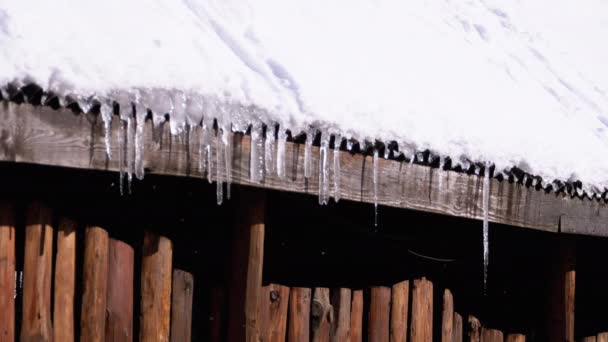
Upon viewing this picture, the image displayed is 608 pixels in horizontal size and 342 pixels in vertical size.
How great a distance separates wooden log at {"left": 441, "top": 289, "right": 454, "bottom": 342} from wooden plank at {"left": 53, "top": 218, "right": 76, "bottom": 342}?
2277 millimetres

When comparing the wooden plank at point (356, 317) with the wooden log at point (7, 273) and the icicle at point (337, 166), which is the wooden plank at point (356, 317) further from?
the wooden log at point (7, 273)

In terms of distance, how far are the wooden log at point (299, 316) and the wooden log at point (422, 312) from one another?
0.72 meters

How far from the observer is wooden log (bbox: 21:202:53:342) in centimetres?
430

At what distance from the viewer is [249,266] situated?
16.1 feet

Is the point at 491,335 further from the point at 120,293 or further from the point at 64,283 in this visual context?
the point at 64,283

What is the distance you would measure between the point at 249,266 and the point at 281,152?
21.1 inches

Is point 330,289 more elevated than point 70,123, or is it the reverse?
point 70,123

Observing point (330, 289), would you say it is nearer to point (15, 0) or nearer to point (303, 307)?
point (303, 307)

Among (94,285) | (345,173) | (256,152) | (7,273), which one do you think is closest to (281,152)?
(256,152)

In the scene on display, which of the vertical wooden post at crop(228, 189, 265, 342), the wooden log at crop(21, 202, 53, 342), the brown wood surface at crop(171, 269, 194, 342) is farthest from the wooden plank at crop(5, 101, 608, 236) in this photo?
the brown wood surface at crop(171, 269, 194, 342)

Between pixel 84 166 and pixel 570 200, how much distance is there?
2.95 meters

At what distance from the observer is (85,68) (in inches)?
163

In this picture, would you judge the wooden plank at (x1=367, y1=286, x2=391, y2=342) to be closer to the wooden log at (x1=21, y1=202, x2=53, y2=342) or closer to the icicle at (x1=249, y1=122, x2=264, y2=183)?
the icicle at (x1=249, y1=122, x2=264, y2=183)

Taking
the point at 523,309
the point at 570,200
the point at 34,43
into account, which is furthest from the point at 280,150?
the point at 523,309
